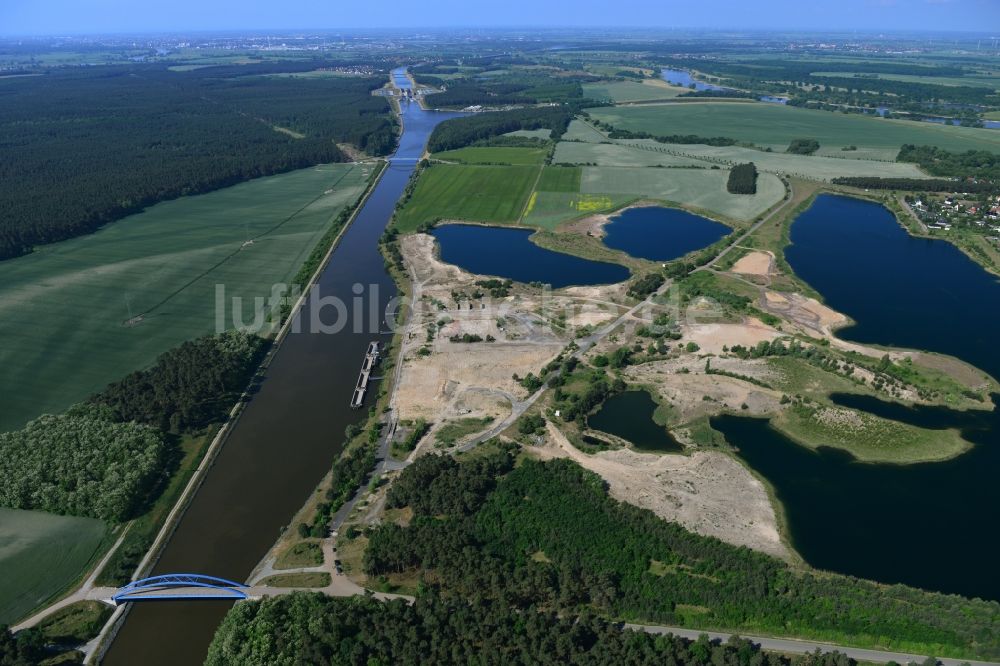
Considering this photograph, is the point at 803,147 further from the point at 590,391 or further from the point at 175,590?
the point at 175,590

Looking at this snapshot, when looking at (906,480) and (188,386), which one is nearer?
(906,480)

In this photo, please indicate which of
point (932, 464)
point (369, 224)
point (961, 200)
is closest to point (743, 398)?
point (932, 464)

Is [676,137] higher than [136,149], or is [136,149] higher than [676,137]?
[676,137]

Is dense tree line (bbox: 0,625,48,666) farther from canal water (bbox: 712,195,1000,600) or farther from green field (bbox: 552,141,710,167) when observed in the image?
green field (bbox: 552,141,710,167)

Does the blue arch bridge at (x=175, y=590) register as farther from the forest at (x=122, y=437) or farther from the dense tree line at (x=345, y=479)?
the forest at (x=122, y=437)

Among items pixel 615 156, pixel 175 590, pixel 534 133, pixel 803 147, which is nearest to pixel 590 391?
pixel 175 590
